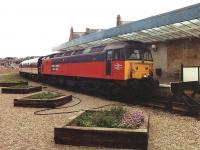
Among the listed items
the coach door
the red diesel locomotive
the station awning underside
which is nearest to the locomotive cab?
the red diesel locomotive

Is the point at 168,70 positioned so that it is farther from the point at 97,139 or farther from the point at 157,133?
the point at 97,139

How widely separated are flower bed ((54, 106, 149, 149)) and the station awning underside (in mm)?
8108

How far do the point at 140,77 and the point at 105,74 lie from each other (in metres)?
2.25

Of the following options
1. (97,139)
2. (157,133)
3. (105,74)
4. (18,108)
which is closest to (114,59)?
(105,74)

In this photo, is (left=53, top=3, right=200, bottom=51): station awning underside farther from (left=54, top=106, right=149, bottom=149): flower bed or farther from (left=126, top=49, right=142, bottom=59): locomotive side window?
(left=54, top=106, right=149, bottom=149): flower bed

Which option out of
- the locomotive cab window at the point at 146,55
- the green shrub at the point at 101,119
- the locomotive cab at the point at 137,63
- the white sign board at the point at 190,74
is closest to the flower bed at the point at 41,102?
the locomotive cab at the point at 137,63

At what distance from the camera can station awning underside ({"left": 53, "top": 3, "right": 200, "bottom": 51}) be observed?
15875mm

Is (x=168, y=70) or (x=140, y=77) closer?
(x=140, y=77)

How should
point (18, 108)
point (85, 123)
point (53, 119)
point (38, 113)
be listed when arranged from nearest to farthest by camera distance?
point (85, 123) → point (53, 119) → point (38, 113) → point (18, 108)

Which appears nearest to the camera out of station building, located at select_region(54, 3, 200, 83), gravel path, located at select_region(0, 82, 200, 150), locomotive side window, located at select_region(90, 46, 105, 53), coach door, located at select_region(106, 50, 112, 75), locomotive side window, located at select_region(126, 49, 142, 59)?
gravel path, located at select_region(0, 82, 200, 150)

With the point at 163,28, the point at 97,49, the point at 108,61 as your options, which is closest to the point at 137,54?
the point at 108,61

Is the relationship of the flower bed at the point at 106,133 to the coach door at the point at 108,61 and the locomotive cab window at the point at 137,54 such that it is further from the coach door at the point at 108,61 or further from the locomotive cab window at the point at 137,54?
the coach door at the point at 108,61

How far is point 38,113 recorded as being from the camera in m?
13.5

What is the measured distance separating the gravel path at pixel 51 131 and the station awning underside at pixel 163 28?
5.06 metres
